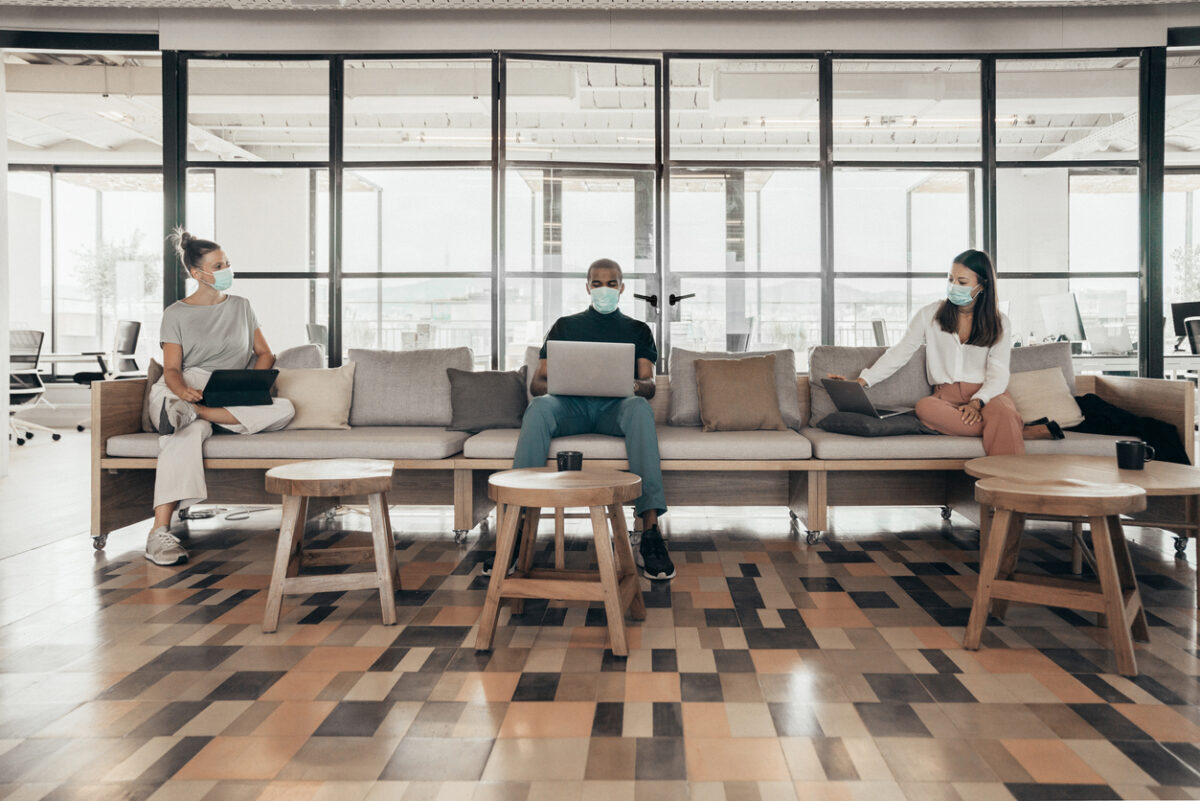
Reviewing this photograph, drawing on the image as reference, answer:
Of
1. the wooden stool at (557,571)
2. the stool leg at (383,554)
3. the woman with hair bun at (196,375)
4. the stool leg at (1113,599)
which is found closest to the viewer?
the stool leg at (1113,599)

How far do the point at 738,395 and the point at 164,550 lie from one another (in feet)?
8.55

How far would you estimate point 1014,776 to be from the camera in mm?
1370

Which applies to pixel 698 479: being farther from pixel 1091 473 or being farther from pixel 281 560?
pixel 281 560

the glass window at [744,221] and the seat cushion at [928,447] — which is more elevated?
the glass window at [744,221]

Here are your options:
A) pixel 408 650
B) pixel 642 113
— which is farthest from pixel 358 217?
pixel 408 650

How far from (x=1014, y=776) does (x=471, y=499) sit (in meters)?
2.40

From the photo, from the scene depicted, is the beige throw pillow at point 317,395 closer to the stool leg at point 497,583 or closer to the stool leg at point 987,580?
the stool leg at point 497,583

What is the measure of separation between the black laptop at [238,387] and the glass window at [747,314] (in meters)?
2.58

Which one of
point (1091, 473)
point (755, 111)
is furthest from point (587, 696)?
point (755, 111)

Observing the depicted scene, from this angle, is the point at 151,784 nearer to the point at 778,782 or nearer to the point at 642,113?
the point at 778,782

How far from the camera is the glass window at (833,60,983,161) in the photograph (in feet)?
15.5

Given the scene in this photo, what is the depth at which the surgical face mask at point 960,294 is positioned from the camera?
338cm

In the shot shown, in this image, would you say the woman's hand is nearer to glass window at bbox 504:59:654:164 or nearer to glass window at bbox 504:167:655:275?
glass window at bbox 504:167:655:275

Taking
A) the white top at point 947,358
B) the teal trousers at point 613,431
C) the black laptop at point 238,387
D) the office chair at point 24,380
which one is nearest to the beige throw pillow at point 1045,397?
the white top at point 947,358
